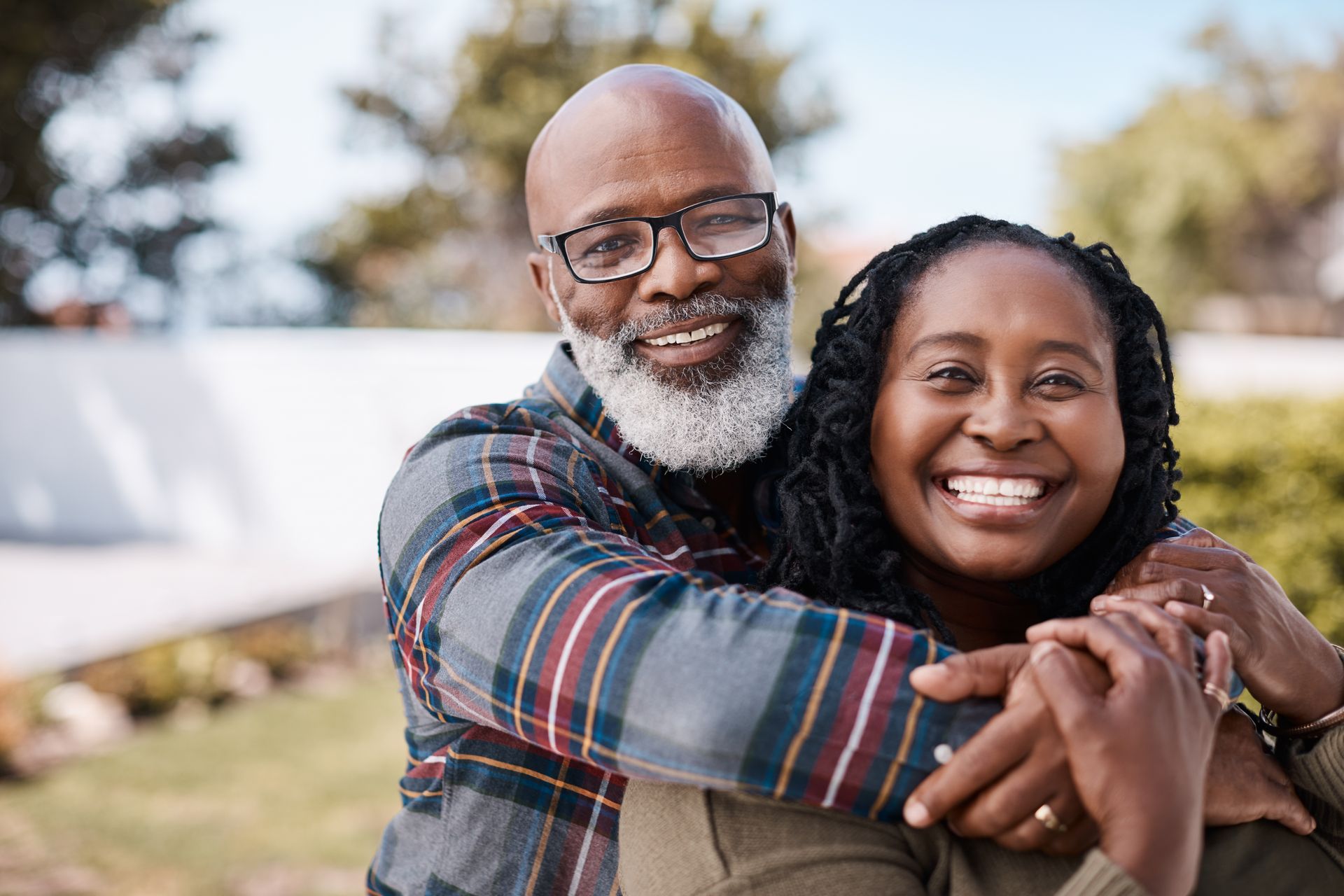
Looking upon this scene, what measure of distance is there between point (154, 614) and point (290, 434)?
375 cm

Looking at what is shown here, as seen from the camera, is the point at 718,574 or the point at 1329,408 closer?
the point at 718,574

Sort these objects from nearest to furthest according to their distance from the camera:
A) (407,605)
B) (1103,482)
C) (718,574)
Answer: (1103,482) < (407,605) < (718,574)

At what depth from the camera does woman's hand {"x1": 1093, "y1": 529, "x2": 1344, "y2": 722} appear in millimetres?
1651

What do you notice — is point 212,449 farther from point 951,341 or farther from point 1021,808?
point 1021,808

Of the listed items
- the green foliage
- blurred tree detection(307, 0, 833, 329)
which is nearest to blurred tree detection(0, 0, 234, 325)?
blurred tree detection(307, 0, 833, 329)

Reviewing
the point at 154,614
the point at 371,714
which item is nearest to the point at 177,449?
the point at 154,614

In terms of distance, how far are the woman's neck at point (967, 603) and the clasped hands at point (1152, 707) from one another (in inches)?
7.1

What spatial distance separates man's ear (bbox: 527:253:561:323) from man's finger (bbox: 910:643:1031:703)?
164cm

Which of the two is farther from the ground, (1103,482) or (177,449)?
(1103,482)

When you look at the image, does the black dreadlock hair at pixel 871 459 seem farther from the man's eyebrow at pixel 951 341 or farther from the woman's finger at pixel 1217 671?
the woman's finger at pixel 1217 671

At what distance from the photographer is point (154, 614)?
995 cm

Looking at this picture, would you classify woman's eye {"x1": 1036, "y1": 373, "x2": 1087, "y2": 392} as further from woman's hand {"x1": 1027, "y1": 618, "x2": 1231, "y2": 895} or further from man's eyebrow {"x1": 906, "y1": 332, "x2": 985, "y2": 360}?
woman's hand {"x1": 1027, "y1": 618, "x2": 1231, "y2": 895}

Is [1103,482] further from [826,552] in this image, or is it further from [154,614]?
[154,614]

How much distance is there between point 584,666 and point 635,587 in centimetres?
12
